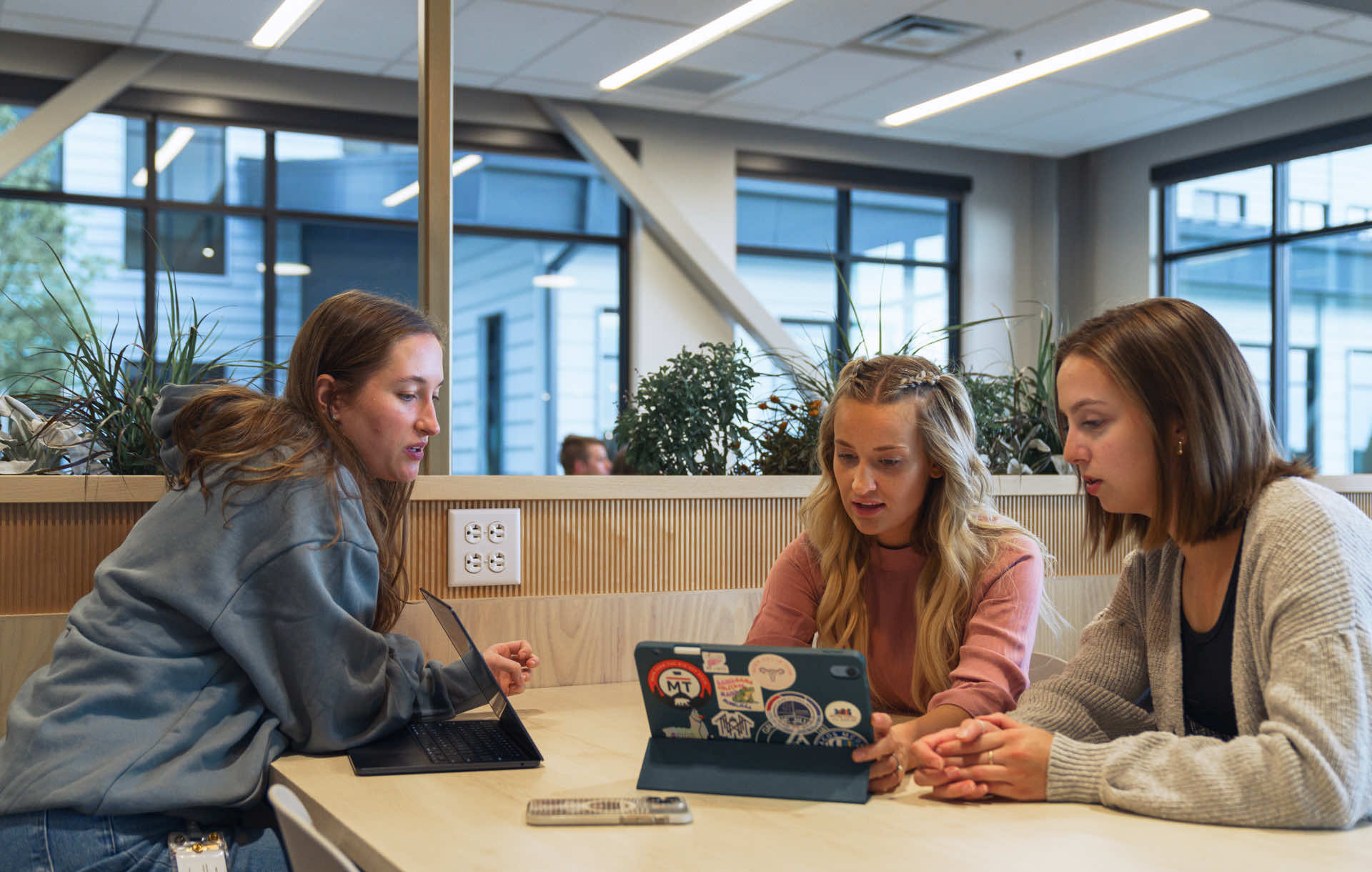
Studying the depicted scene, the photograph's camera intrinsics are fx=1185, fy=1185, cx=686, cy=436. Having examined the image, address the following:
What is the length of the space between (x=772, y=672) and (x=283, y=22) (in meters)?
5.22

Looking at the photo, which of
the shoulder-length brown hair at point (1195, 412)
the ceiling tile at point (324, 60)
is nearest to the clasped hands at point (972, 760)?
the shoulder-length brown hair at point (1195, 412)

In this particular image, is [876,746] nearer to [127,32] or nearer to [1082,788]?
[1082,788]

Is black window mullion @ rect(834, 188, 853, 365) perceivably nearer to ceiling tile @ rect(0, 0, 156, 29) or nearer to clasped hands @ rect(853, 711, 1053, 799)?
ceiling tile @ rect(0, 0, 156, 29)

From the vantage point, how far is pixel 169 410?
1623 millimetres

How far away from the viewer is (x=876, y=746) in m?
1.29

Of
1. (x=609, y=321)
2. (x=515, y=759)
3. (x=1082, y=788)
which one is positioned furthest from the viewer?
(x=609, y=321)

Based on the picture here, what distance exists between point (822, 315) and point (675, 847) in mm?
7034

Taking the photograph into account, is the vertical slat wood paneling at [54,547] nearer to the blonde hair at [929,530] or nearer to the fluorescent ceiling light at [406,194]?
the blonde hair at [929,530]

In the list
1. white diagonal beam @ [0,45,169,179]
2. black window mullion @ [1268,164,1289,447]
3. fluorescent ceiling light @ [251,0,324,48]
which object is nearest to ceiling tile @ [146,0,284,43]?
fluorescent ceiling light @ [251,0,324,48]

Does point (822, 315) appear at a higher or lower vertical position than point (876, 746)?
higher

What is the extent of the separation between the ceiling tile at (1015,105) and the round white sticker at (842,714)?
5902 millimetres

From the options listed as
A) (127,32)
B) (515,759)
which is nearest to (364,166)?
(127,32)

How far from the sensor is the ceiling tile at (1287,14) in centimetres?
527

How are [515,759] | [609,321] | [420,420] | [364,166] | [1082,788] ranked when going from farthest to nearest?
[609,321] < [364,166] < [420,420] < [515,759] < [1082,788]
